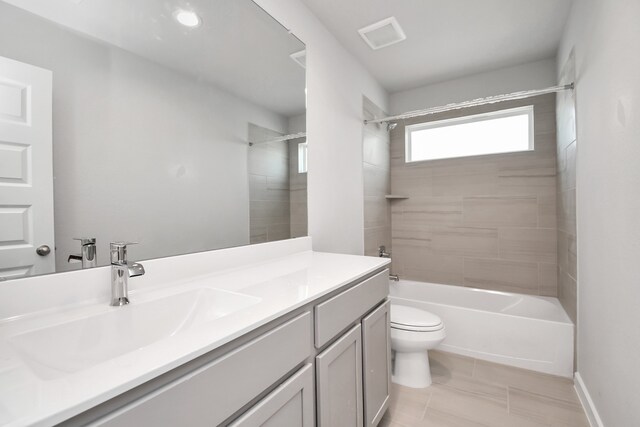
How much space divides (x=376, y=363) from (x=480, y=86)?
280 centimetres

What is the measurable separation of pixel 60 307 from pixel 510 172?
3.22 metres

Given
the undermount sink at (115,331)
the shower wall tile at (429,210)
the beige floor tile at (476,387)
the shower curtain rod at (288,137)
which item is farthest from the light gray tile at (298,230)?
the shower wall tile at (429,210)

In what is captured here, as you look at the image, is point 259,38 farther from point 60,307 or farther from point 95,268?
point 60,307

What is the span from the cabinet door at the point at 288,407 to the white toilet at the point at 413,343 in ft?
3.59

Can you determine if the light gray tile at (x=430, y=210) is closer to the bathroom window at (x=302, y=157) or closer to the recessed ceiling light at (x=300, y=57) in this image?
the bathroom window at (x=302, y=157)

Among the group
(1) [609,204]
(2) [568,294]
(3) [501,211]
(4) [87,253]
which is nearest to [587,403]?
(2) [568,294]

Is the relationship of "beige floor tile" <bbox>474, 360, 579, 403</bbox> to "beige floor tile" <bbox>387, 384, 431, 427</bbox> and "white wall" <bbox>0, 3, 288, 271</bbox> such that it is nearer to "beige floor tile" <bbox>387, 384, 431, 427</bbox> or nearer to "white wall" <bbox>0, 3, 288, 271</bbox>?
"beige floor tile" <bbox>387, 384, 431, 427</bbox>

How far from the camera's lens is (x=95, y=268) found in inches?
35.0

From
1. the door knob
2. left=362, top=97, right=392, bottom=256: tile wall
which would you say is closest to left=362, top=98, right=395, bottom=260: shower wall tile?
left=362, top=97, right=392, bottom=256: tile wall

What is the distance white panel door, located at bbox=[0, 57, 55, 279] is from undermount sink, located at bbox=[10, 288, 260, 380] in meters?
0.22

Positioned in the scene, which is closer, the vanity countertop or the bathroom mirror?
the vanity countertop

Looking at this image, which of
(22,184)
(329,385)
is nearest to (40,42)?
(22,184)

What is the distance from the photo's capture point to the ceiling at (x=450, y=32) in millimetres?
1910

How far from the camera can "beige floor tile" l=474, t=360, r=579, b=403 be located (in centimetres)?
179
